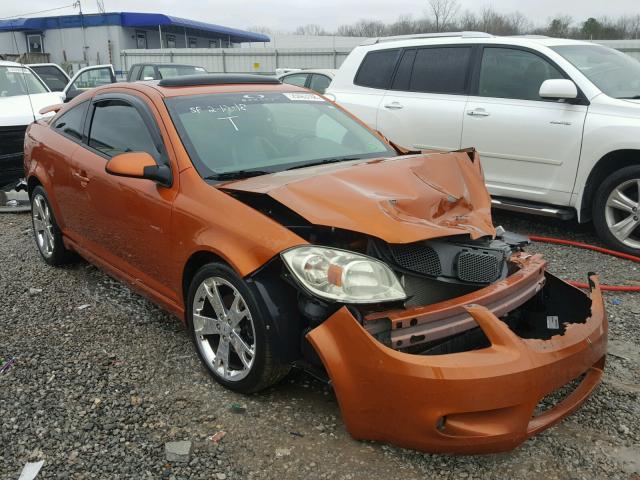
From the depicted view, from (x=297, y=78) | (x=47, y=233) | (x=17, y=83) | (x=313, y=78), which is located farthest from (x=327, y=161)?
(x=297, y=78)

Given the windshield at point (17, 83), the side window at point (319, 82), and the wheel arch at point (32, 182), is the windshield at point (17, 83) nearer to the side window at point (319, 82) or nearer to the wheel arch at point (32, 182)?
the wheel arch at point (32, 182)

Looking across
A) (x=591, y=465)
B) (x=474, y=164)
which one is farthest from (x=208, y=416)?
(x=474, y=164)

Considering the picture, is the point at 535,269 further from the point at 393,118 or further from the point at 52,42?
the point at 52,42

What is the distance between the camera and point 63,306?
4191 millimetres

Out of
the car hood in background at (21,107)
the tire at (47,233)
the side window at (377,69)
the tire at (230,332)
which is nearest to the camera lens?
the tire at (230,332)

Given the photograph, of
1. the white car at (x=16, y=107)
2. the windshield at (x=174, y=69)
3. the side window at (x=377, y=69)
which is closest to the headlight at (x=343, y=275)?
the side window at (x=377, y=69)

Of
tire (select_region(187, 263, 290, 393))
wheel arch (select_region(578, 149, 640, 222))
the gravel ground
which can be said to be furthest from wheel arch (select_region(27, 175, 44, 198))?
wheel arch (select_region(578, 149, 640, 222))

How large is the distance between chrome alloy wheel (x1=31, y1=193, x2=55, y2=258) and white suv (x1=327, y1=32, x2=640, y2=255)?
3458mm

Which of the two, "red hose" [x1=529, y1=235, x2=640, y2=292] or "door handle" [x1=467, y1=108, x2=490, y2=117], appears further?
"door handle" [x1=467, y1=108, x2=490, y2=117]

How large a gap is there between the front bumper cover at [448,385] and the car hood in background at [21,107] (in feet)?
Result: 22.8

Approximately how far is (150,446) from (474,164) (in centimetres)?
→ 240

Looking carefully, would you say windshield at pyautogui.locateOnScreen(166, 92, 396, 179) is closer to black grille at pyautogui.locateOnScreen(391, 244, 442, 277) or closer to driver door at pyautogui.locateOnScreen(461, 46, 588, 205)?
black grille at pyautogui.locateOnScreen(391, 244, 442, 277)

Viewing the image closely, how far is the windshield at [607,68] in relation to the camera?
520 cm

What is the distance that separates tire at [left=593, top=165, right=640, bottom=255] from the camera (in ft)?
16.1
